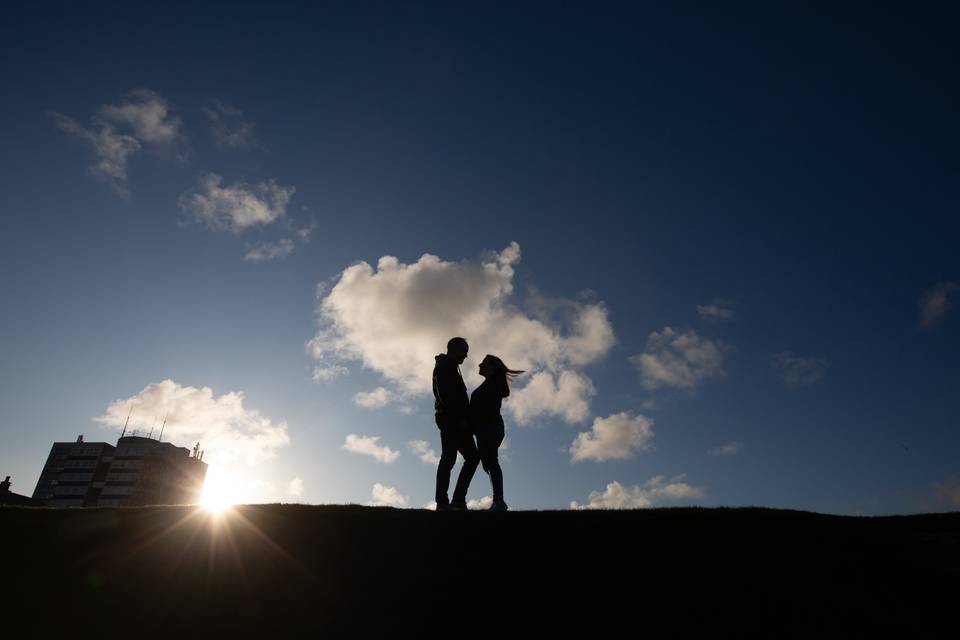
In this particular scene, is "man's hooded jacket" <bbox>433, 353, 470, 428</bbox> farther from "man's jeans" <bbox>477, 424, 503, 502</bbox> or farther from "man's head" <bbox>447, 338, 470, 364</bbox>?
"man's jeans" <bbox>477, 424, 503, 502</bbox>

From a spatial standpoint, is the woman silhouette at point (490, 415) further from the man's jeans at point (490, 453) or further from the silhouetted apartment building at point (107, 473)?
the silhouetted apartment building at point (107, 473)

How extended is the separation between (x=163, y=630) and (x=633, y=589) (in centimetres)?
526

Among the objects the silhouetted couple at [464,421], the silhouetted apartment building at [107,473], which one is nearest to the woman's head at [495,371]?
the silhouetted couple at [464,421]

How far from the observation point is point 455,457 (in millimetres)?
10414

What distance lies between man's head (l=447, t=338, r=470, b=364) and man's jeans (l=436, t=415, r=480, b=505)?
1173 mm

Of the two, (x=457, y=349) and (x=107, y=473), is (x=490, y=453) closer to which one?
(x=457, y=349)

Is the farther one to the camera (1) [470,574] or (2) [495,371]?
(2) [495,371]

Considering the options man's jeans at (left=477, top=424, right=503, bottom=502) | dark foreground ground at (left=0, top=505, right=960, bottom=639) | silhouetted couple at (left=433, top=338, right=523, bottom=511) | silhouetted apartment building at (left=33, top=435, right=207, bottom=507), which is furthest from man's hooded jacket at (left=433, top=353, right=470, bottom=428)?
silhouetted apartment building at (left=33, top=435, right=207, bottom=507)

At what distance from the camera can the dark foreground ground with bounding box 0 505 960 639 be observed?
6105mm

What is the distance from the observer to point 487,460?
10.5 m

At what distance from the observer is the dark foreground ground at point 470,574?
6.11 metres

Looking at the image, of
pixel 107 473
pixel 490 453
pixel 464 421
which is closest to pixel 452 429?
pixel 464 421

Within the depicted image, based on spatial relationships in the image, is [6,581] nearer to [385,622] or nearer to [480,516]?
[385,622]

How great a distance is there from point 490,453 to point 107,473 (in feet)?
516
